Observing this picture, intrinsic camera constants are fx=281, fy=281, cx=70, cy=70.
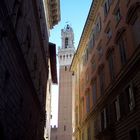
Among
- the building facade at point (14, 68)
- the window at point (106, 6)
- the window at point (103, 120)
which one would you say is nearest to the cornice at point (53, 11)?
the window at point (106, 6)

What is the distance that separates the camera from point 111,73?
2138cm

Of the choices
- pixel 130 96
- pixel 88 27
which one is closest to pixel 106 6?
pixel 88 27

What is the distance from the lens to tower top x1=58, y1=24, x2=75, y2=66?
3549 inches

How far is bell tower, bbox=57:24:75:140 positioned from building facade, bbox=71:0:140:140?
42.9 metres

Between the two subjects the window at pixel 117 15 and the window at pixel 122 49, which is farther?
the window at pixel 117 15

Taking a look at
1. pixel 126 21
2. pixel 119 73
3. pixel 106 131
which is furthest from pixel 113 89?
pixel 126 21

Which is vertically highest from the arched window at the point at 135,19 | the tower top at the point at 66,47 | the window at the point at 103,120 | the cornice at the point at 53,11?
the tower top at the point at 66,47

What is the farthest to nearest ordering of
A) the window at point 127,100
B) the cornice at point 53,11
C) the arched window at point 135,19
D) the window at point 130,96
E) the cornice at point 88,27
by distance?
the cornice at point 88,27
the cornice at point 53,11
the arched window at point 135,19
the window at point 127,100
the window at point 130,96

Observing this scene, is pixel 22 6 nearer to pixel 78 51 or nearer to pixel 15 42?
pixel 15 42

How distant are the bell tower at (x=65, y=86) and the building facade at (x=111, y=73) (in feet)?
141

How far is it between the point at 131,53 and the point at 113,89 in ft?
12.1

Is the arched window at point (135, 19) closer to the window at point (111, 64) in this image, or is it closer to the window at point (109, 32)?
the window at point (111, 64)

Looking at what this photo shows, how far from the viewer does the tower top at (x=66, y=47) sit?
9014 cm

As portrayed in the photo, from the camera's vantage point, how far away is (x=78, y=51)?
126 feet
